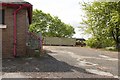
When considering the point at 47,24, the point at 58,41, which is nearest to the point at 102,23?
the point at 58,41

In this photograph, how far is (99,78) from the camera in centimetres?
952

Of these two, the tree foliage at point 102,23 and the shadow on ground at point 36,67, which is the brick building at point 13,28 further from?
the tree foliage at point 102,23

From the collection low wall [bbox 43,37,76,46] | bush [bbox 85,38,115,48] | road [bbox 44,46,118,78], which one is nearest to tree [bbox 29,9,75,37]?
low wall [bbox 43,37,76,46]

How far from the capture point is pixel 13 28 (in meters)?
15.7

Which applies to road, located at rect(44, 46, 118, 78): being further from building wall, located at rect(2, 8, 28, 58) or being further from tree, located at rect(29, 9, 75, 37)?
tree, located at rect(29, 9, 75, 37)

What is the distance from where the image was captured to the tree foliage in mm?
31375

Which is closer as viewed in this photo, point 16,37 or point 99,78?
point 99,78

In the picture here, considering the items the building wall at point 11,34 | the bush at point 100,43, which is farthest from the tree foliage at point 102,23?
the building wall at point 11,34

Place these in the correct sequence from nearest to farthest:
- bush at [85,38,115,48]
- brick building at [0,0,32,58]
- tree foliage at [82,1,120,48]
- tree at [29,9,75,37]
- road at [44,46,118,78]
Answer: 1. road at [44,46,118,78]
2. brick building at [0,0,32,58]
3. tree foliage at [82,1,120,48]
4. bush at [85,38,115,48]
5. tree at [29,9,75,37]

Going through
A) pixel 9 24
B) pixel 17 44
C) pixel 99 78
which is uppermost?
pixel 9 24

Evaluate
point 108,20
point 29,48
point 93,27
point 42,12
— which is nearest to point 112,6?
point 108,20

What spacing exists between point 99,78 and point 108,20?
77.2 ft

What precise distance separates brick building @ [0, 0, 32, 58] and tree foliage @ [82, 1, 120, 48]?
16.6m

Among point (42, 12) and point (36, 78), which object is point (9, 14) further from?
point (42, 12)
